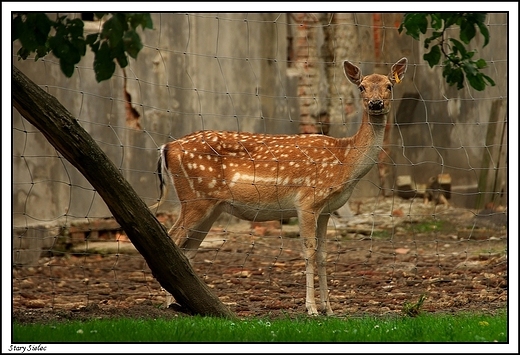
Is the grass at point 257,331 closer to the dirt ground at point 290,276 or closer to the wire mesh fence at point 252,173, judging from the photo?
the dirt ground at point 290,276

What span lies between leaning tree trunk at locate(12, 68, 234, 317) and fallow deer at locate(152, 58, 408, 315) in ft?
3.98

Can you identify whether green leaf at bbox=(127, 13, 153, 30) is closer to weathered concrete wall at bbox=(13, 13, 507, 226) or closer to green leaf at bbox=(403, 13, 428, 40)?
green leaf at bbox=(403, 13, 428, 40)

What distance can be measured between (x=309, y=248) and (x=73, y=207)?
390 centimetres

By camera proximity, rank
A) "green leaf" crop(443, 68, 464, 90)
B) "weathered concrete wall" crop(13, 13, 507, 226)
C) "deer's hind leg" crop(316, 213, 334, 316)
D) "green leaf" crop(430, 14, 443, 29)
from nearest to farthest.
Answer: "green leaf" crop(430, 14, 443, 29) → "green leaf" crop(443, 68, 464, 90) → "deer's hind leg" crop(316, 213, 334, 316) → "weathered concrete wall" crop(13, 13, 507, 226)

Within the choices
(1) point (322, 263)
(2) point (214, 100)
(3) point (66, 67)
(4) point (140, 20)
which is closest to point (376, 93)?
(1) point (322, 263)

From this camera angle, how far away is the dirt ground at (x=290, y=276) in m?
8.30

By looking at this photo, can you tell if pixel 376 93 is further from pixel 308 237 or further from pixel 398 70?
pixel 308 237

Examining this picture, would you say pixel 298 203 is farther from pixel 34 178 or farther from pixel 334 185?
pixel 34 178

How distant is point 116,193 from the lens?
680 centimetres

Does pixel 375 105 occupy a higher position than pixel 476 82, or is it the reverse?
pixel 476 82

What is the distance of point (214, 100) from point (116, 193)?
6.23m

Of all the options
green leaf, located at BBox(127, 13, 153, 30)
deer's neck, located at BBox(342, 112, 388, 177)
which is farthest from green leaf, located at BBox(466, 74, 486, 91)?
green leaf, located at BBox(127, 13, 153, 30)

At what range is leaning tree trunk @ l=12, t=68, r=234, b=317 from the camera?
6504 millimetres

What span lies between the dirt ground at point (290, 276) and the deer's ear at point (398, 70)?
3.94 ft
